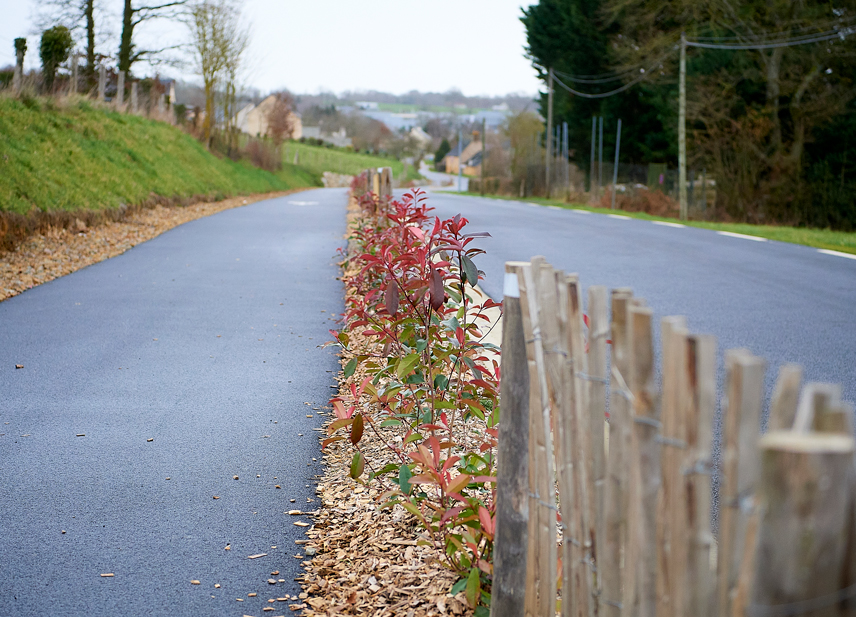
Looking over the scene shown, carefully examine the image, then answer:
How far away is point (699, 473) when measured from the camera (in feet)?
4.81

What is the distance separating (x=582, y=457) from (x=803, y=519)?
0.89m

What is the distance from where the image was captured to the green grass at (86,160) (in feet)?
38.2

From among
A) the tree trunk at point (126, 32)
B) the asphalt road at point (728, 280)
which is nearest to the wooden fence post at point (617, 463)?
the asphalt road at point (728, 280)

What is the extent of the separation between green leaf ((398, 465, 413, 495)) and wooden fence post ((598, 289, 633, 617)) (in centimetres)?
110

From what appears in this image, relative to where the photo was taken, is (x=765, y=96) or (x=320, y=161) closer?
(x=765, y=96)

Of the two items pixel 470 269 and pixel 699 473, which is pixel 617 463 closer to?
pixel 699 473

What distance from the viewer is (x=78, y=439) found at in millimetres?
4262

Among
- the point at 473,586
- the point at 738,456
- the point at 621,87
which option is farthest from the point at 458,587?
the point at 621,87

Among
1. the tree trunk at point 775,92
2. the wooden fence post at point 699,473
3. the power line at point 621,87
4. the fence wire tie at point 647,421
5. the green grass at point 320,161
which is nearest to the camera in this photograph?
the wooden fence post at point 699,473

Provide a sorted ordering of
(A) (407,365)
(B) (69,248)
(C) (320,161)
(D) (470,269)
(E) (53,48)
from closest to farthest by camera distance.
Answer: (D) (470,269)
(A) (407,365)
(B) (69,248)
(E) (53,48)
(C) (320,161)

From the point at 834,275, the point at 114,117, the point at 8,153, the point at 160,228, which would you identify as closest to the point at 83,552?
the point at 834,275

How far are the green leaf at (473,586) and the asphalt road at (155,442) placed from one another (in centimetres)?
71

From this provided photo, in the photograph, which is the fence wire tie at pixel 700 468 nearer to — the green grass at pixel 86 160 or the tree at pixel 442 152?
the green grass at pixel 86 160

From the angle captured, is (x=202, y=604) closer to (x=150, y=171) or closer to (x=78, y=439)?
(x=78, y=439)
